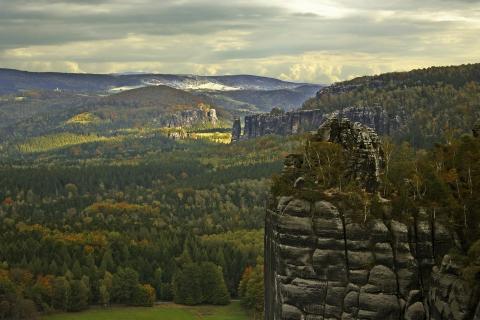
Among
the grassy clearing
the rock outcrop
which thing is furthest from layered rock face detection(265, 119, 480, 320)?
the grassy clearing

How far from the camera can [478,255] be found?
3988cm

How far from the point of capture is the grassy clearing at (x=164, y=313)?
125 metres

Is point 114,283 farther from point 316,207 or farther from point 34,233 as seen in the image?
point 316,207

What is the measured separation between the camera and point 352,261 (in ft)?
147

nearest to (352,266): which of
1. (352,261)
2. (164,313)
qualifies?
(352,261)

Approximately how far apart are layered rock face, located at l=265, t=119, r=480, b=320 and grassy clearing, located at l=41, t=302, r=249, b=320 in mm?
81799

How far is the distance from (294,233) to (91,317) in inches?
3473

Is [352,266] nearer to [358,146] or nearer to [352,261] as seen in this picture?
[352,261]

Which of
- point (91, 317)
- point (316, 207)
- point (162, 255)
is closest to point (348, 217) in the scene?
point (316, 207)

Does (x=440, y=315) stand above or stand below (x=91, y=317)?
above

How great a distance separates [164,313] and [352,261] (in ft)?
291

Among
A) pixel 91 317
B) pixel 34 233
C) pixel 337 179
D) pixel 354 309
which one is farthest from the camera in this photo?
pixel 34 233

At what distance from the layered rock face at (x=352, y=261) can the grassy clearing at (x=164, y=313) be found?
81.8 m

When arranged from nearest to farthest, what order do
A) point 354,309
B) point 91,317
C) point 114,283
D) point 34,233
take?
point 354,309
point 91,317
point 114,283
point 34,233
